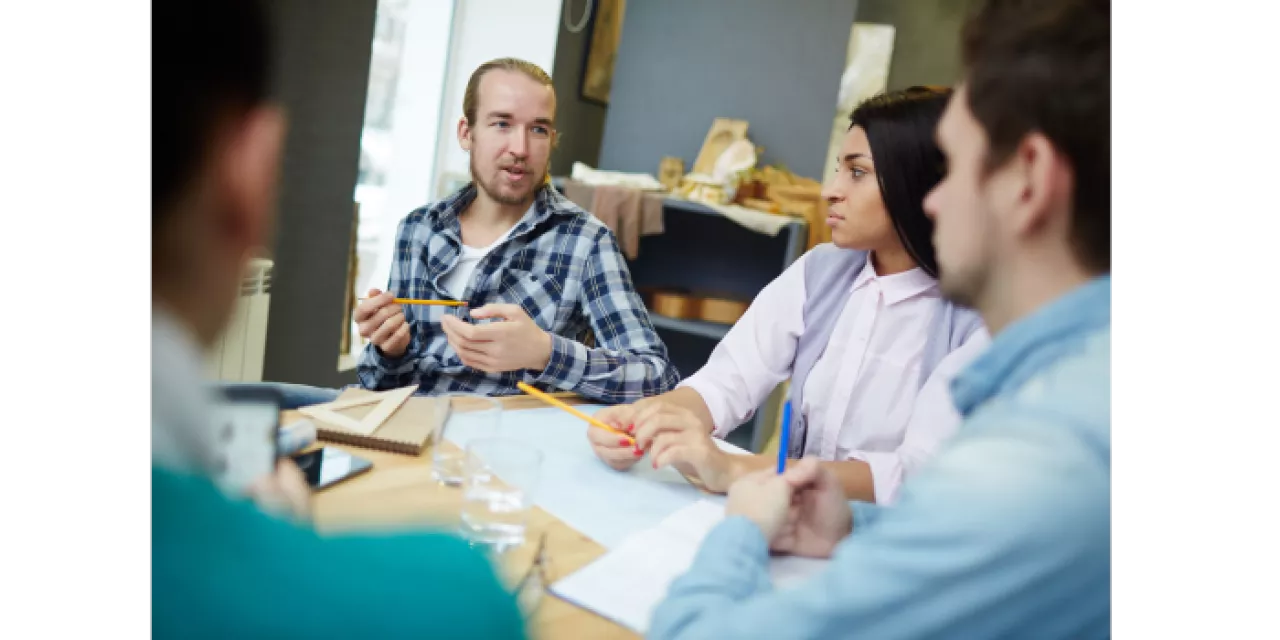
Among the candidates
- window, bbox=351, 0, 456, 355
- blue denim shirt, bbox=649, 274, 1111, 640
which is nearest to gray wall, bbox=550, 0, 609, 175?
window, bbox=351, 0, 456, 355

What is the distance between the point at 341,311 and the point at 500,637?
26cm

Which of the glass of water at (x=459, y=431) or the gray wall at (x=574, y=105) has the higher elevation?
the gray wall at (x=574, y=105)

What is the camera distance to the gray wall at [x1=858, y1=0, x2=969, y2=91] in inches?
13.7

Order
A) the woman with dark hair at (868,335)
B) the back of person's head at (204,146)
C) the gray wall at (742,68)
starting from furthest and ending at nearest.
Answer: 1. the gray wall at (742,68)
2. the woman with dark hair at (868,335)
3. the back of person's head at (204,146)

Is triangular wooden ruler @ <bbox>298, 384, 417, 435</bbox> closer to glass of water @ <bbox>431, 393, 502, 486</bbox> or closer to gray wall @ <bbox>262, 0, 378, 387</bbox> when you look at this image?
glass of water @ <bbox>431, 393, 502, 486</bbox>

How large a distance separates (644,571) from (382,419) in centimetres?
38

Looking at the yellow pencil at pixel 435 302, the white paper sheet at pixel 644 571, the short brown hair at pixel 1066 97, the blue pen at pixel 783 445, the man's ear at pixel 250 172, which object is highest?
the short brown hair at pixel 1066 97

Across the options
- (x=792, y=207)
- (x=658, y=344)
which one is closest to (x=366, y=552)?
(x=792, y=207)

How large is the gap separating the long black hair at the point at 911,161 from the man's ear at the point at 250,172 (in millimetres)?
285

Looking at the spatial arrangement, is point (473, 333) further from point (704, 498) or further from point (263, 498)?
point (263, 498)

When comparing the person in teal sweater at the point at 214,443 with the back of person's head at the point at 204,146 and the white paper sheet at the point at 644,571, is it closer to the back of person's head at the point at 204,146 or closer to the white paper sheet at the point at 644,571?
the back of person's head at the point at 204,146

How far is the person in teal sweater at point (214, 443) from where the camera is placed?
267mm

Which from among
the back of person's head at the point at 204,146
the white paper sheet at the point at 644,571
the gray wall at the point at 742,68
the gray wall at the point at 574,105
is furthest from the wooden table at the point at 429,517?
the gray wall at the point at 742,68

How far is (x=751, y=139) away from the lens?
0.85 meters
